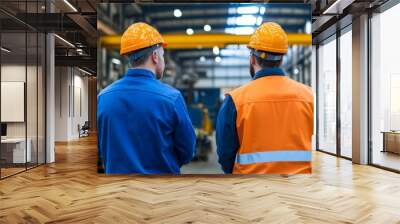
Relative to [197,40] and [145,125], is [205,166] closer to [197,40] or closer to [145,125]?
[145,125]

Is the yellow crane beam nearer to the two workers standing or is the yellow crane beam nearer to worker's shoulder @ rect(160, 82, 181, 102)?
the two workers standing

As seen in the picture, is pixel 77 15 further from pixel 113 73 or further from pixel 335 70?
pixel 335 70

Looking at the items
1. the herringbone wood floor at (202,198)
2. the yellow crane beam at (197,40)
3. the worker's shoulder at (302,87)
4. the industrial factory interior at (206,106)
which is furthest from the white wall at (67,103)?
the worker's shoulder at (302,87)

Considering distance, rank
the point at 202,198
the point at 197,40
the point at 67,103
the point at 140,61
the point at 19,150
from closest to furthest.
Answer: the point at 140,61, the point at 197,40, the point at 202,198, the point at 19,150, the point at 67,103

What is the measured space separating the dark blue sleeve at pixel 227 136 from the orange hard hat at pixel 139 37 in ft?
2.73

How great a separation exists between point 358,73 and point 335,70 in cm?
114

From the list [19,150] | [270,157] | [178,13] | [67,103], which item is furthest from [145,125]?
[67,103]

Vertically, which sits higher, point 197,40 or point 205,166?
point 197,40

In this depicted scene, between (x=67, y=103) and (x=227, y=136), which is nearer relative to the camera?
(x=227, y=136)

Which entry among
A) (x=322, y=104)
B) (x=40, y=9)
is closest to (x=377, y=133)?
(x=322, y=104)

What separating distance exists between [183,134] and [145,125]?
0.36 metres

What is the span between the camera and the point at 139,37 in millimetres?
3770

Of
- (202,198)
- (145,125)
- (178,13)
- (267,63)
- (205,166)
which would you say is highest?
(178,13)

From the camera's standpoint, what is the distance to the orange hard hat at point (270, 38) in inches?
149
